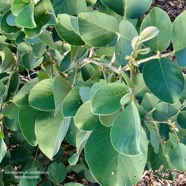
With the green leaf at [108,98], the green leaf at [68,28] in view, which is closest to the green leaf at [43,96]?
the green leaf at [68,28]

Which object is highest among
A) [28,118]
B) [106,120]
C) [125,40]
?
[125,40]

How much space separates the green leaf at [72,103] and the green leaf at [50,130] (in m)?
0.05

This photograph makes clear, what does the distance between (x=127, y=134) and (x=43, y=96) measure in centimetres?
30

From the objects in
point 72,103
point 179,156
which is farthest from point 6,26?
point 179,156

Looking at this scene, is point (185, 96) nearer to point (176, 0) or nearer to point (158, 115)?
point (158, 115)

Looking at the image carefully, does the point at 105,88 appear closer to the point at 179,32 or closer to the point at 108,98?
the point at 108,98

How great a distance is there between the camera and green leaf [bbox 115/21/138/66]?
30.7 inches

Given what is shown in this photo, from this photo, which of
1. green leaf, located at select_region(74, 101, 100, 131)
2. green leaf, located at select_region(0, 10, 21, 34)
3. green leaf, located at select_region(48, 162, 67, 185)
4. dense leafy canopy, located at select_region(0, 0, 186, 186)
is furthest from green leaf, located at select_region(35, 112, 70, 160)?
green leaf, located at select_region(48, 162, 67, 185)

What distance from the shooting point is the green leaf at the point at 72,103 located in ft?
2.74

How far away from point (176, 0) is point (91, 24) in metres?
2.63

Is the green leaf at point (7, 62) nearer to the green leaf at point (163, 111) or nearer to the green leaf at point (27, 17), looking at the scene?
the green leaf at point (27, 17)

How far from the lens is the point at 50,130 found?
91 cm

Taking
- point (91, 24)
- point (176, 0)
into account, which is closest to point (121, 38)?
point (91, 24)

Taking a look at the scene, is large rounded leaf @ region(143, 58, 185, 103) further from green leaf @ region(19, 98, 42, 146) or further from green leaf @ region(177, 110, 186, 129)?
green leaf @ region(19, 98, 42, 146)
